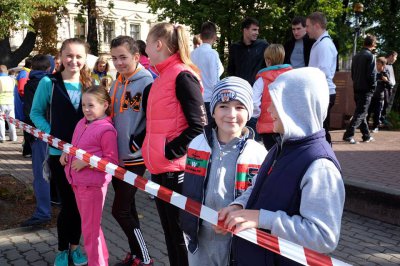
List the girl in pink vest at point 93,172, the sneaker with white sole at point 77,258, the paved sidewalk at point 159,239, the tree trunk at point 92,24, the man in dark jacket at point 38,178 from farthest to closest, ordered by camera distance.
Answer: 1. the tree trunk at point 92,24
2. the man in dark jacket at point 38,178
3. the paved sidewalk at point 159,239
4. the sneaker with white sole at point 77,258
5. the girl in pink vest at point 93,172

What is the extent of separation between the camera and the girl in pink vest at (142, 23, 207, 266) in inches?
111

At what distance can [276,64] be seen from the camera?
4.71 meters

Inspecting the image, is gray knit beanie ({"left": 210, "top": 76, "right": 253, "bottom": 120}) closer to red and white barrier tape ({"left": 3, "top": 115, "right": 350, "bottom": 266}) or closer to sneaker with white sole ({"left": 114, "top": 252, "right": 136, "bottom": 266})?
red and white barrier tape ({"left": 3, "top": 115, "right": 350, "bottom": 266})

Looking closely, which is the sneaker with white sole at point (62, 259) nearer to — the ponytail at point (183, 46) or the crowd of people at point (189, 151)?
the crowd of people at point (189, 151)

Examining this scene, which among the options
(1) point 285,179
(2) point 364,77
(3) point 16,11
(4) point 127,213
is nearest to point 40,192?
(4) point 127,213

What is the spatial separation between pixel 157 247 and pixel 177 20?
54.4 ft

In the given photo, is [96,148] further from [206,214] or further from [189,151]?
[206,214]

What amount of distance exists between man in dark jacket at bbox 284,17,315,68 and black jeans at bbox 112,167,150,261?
13.2ft

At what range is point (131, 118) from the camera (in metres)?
3.26

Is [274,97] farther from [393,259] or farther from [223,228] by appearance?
[393,259]

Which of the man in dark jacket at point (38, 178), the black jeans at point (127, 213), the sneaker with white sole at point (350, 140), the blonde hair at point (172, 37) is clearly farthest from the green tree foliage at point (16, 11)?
the blonde hair at point (172, 37)

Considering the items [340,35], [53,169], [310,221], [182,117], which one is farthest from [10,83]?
[340,35]

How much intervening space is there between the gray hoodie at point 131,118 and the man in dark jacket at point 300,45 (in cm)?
383

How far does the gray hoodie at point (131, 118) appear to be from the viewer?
3.25 m
